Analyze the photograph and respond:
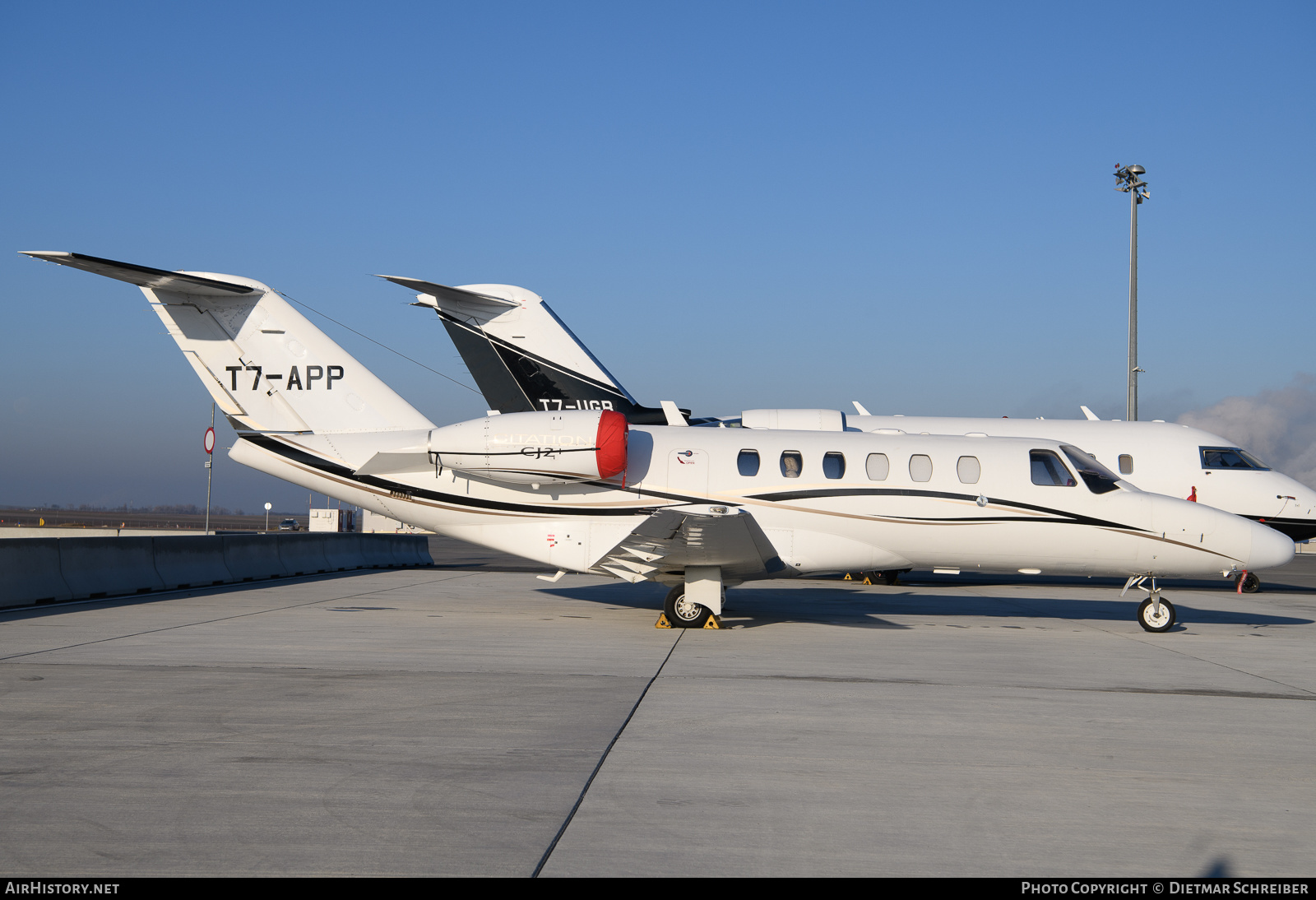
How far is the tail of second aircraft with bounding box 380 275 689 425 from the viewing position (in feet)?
57.4

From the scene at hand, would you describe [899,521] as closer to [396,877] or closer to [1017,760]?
[1017,760]

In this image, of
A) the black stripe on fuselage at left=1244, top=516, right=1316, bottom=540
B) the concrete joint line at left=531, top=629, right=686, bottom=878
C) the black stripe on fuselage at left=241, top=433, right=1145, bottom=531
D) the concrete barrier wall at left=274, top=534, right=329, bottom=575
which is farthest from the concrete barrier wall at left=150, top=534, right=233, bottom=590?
the black stripe on fuselage at left=1244, top=516, right=1316, bottom=540

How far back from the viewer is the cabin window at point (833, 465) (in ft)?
40.5

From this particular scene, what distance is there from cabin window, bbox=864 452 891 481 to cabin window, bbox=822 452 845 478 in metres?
0.33

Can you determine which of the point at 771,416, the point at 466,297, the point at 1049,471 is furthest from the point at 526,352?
the point at 1049,471

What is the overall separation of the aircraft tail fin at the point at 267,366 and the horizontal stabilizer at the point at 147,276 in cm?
8

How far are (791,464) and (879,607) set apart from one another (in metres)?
4.01

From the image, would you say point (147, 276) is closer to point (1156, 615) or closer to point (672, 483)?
point (672, 483)

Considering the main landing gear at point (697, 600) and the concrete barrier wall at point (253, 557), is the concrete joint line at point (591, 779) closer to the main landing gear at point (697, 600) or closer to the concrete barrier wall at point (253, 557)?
the main landing gear at point (697, 600)

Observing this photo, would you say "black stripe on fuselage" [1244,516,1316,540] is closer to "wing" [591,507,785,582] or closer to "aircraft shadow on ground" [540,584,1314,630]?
"aircraft shadow on ground" [540,584,1314,630]

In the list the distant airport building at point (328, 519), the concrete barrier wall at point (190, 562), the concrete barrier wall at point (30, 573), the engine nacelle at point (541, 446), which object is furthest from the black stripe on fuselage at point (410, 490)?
the distant airport building at point (328, 519)

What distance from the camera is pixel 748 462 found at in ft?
40.8

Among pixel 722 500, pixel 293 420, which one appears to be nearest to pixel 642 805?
pixel 722 500
